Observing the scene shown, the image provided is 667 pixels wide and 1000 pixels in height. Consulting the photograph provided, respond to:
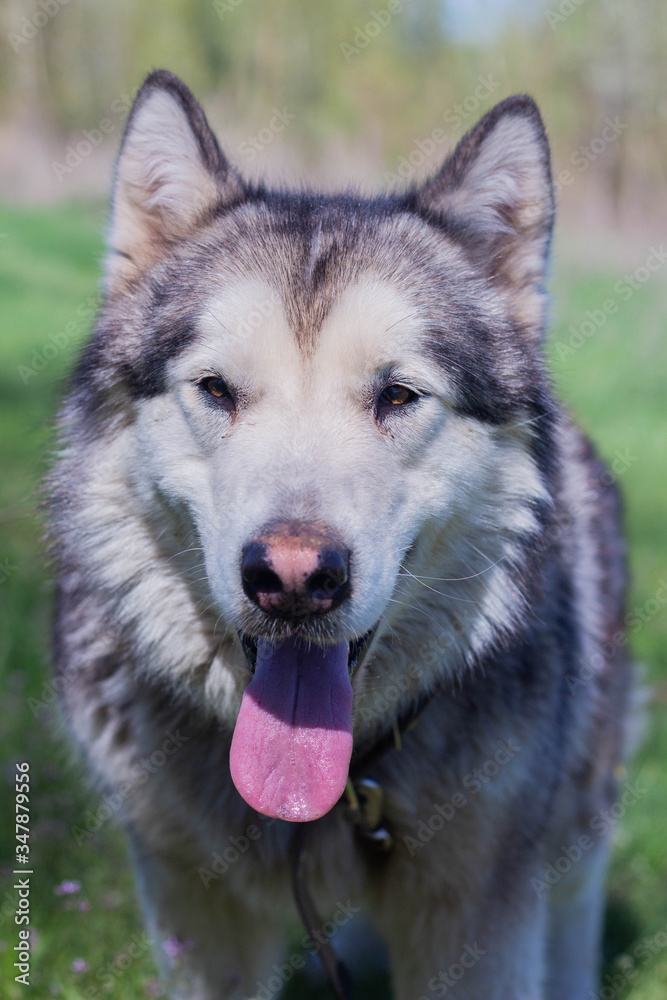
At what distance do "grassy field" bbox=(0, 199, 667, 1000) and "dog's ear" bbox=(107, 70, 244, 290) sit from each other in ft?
1.06

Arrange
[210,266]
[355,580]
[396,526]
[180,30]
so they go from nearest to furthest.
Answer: [355,580]
[396,526]
[210,266]
[180,30]

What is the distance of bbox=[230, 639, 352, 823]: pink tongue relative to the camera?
204 centimetres

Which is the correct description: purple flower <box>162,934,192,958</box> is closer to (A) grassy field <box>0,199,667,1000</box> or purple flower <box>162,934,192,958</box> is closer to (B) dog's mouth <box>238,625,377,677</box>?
(A) grassy field <box>0,199,667,1000</box>

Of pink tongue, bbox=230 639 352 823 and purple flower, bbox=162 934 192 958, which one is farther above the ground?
pink tongue, bbox=230 639 352 823

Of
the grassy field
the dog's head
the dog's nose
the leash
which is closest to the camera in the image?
the dog's nose

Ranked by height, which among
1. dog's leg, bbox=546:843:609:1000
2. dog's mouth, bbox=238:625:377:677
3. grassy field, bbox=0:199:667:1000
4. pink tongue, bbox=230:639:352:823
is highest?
dog's mouth, bbox=238:625:377:677

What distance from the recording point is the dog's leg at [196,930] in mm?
2658

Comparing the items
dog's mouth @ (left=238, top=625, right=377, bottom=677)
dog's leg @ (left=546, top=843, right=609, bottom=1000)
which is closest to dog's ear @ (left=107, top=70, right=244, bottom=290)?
dog's mouth @ (left=238, top=625, right=377, bottom=677)

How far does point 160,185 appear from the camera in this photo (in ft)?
8.64

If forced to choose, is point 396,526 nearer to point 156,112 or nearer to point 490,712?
point 490,712

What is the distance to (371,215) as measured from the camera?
254cm

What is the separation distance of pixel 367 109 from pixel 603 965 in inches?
688

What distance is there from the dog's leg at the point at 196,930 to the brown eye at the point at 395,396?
1524 mm

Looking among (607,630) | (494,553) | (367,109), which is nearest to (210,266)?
(494,553)
